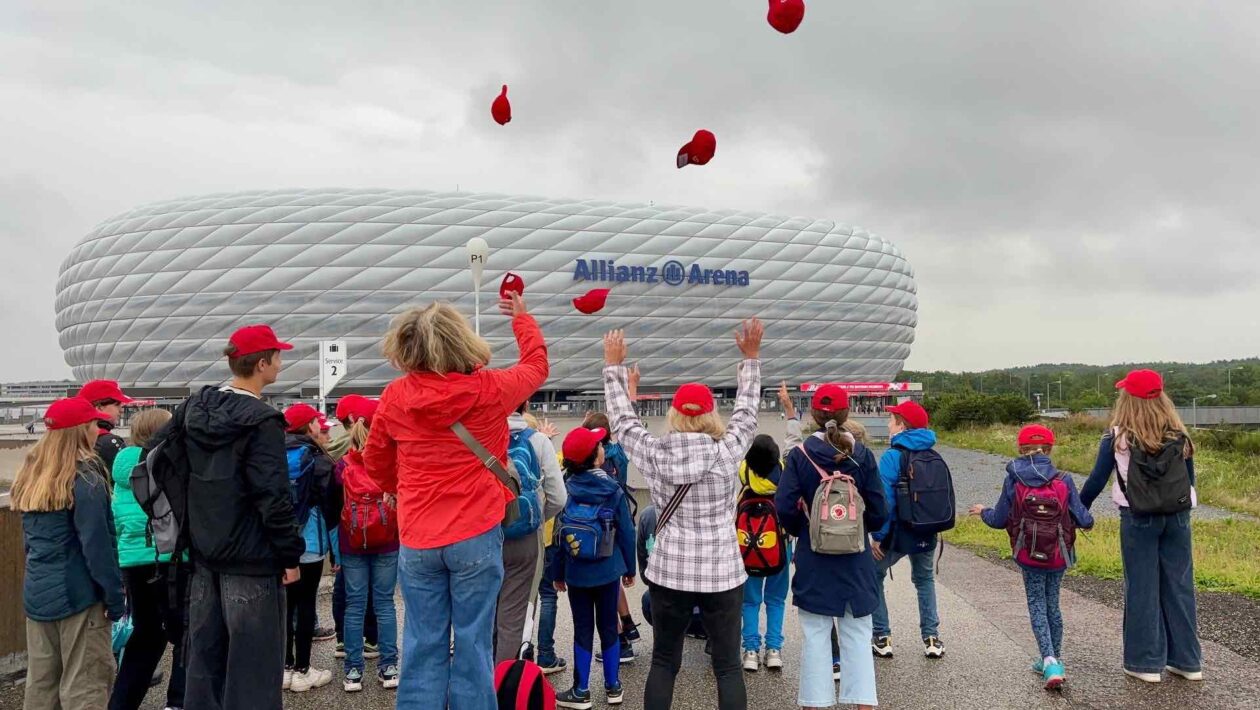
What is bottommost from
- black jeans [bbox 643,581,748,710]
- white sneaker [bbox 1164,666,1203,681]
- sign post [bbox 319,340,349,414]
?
white sneaker [bbox 1164,666,1203,681]

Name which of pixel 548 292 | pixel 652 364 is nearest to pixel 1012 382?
pixel 652 364

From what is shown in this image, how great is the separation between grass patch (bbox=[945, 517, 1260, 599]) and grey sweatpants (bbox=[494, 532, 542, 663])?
4.15m

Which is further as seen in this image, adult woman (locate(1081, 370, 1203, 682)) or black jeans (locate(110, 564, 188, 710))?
adult woman (locate(1081, 370, 1203, 682))

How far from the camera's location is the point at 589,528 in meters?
4.06

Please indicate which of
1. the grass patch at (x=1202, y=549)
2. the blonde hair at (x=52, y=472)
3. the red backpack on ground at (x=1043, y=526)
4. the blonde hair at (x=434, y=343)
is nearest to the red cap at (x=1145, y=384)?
the red backpack on ground at (x=1043, y=526)

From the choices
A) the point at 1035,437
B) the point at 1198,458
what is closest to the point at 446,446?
the point at 1035,437

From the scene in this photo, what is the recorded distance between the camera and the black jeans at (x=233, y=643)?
124 inches

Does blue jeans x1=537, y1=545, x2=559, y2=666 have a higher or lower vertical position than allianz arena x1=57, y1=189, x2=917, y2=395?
lower

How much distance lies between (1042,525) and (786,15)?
298 cm

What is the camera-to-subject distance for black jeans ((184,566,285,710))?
→ 3.14m

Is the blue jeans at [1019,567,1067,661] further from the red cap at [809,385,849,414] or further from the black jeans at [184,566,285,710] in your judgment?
the black jeans at [184,566,285,710]

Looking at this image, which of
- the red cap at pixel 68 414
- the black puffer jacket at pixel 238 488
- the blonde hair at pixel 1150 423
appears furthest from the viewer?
the blonde hair at pixel 1150 423

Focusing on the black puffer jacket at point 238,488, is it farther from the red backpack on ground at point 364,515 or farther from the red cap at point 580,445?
the red cap at point 580,445

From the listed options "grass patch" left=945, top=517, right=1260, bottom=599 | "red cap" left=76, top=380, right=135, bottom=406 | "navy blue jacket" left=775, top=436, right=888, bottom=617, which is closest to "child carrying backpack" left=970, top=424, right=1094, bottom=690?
"navy blue jacket" left=775, top=436, right=888, bottom=617
